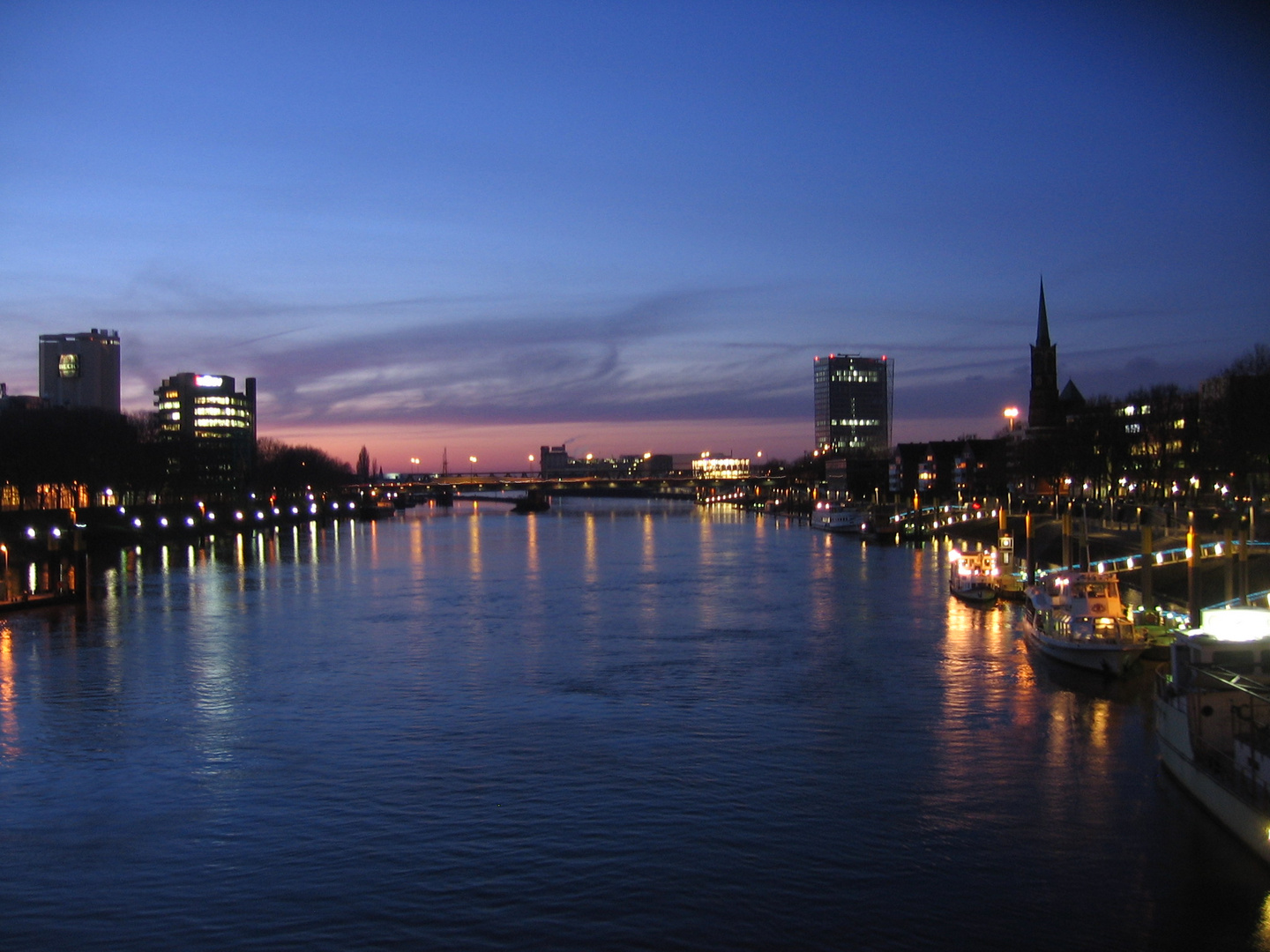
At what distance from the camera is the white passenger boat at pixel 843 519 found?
330 feet

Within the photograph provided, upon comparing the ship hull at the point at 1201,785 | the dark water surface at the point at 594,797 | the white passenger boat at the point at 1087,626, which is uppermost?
the white passenger boat at the point at 1087,626

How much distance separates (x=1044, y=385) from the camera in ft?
472

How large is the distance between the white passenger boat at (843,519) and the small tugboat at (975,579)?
5014 cm

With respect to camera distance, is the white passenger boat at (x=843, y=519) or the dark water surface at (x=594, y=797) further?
the white passenger boat at (x=843, y=519)

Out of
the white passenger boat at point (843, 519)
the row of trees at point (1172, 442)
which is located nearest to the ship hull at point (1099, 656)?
the row of trees at point (1172, 442)

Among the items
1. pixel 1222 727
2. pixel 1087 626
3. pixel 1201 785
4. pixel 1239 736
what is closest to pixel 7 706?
pixel 1201 785

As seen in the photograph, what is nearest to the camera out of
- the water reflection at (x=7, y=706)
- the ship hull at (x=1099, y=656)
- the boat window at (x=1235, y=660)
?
the boat window at (x=1235, y=660)

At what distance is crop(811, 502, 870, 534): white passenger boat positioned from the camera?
100 m

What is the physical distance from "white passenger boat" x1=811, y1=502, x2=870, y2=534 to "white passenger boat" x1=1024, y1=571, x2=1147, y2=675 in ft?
213

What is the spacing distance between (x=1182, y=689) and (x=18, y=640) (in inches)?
1219

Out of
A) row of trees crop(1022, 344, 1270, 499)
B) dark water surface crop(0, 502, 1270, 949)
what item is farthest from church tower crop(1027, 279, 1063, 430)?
dark water surface crop(0, 502, 1270, 949)

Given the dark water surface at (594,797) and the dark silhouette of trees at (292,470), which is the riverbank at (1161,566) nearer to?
the dark water surface at (594,797)

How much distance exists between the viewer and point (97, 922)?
44.7ft

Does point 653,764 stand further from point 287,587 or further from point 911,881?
point 287,587
